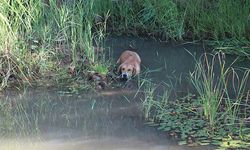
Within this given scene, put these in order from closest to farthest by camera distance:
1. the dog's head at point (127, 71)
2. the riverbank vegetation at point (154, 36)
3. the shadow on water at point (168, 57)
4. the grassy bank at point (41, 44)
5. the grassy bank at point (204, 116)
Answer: the grassy bank at point (204, 116) → the riverbank vegetation at point (154, 36) → the grassy bank at point (41, 44) → the dog's head at point (127, 71) → the shadow on water at point (168, 57)

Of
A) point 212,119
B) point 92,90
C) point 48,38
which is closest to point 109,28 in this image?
point 48,38

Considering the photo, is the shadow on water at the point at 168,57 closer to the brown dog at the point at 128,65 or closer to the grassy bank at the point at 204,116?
the brown dog at the point at 128,65

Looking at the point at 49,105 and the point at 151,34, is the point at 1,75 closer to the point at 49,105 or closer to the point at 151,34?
the point at 49,105

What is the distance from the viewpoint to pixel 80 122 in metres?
5.11

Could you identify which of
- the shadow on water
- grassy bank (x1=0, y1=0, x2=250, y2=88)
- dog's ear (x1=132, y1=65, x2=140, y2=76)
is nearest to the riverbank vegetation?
grassy bank (x1=0, y1=0, x2=250, y2=88)

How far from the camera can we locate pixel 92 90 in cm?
594

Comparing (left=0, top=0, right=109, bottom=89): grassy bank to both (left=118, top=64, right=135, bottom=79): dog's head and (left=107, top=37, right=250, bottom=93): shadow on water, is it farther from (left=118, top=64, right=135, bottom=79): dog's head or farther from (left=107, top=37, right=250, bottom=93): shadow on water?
(left=107, top=37, right=250, bottom=93): shadow on water

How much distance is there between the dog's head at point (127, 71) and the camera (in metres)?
6.22

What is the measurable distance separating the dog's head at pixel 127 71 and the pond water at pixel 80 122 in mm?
273

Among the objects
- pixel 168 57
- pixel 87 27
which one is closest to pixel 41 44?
pixel 87 27

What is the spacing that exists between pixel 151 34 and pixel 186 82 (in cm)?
225

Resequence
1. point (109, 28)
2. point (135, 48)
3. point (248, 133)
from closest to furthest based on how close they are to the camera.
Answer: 1. point (248, 133)
2. point (135, 48)
3. point (109, 28)

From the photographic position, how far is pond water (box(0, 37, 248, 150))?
180 inches

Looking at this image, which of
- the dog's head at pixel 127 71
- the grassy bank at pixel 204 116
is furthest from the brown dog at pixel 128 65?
the grassy bank at pixel 204 116
